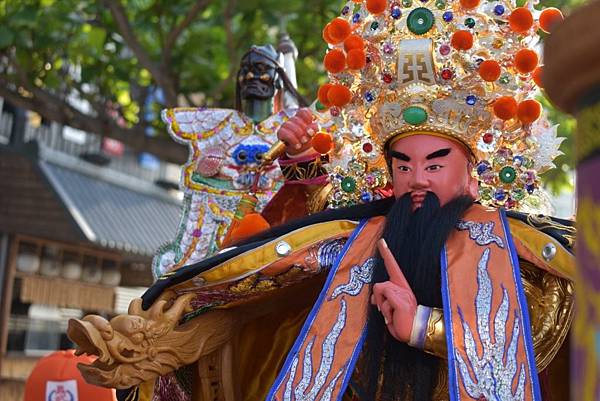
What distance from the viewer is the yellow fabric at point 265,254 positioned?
3227 mm

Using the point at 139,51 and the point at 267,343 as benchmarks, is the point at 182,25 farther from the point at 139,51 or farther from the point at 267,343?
the point at 267,343

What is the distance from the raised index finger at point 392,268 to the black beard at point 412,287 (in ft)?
0.32

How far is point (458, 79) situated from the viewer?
3281 millimetres

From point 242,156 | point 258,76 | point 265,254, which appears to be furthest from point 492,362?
point 258,76

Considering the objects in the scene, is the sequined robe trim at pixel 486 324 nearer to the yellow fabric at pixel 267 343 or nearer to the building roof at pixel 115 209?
the yellow fabric at pixel 267 343

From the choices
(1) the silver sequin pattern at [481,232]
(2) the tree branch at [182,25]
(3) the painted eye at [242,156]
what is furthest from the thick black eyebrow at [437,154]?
(2) the tree branch at [182,25]

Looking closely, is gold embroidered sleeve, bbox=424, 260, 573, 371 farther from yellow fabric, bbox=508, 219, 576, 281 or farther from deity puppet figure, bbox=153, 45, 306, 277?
deity puppet figure, bbox=153, 45, 306, 277

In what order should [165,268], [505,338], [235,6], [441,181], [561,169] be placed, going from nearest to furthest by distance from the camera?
[505,338], [441,181], [165,268], [235,6], [561,169]

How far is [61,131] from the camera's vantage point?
470 inches

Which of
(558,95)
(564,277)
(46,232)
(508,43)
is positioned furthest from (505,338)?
(46,232)

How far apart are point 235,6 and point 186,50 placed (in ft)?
2.82

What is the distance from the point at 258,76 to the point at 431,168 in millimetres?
1897

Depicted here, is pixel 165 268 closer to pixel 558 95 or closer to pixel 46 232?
pixel 558 95

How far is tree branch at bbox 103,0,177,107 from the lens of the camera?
6621 millimetres
